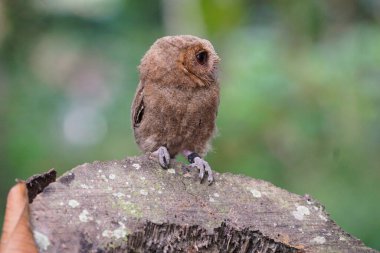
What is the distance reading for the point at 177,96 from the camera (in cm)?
394

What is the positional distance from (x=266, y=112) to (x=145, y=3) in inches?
128

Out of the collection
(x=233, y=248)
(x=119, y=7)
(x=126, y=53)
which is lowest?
(x=233, y=248)

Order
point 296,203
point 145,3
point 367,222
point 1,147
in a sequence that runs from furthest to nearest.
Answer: point 145,3 < point 1,147 < point 367,222 < point 296,203

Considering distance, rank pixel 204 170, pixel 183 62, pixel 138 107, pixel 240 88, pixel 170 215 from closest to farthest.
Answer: pixel 170 215 → pixel 204 170 → pixel 183 62 → pixel 138 107 → pixel 240 88

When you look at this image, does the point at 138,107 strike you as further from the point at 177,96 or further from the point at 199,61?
the point at 199,61

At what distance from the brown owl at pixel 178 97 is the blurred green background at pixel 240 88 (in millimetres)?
1211

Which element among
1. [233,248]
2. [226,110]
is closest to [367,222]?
→ [226,110]

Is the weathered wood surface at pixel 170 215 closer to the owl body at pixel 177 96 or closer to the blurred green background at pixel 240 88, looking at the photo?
the owl body at pixel 177 96

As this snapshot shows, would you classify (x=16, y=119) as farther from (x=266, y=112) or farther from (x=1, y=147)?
(x=266, y=112)

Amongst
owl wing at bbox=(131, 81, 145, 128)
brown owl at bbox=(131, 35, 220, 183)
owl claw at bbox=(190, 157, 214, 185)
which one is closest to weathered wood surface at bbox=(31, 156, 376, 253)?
owl claw at bbox=(190, 157, 214, 185)

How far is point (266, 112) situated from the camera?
→ 5.42m

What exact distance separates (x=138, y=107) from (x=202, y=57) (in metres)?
0.61

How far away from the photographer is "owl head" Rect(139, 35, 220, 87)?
3814 millimetres

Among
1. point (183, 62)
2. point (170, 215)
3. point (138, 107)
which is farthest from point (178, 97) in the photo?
point (170, 215)
